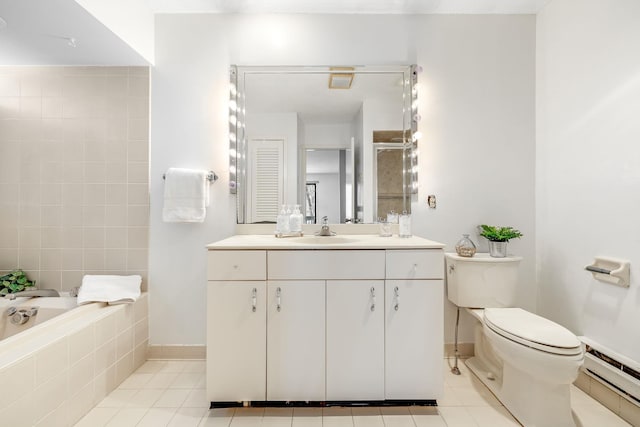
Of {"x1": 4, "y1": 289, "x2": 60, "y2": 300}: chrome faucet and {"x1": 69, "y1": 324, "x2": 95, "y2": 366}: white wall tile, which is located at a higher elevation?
{"x1": 4, "y1": 289, "x2": 60, "y2": 300}: chrome faucet

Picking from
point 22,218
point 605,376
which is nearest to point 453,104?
point 605,376

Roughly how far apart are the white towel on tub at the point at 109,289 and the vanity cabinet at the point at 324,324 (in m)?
0.72

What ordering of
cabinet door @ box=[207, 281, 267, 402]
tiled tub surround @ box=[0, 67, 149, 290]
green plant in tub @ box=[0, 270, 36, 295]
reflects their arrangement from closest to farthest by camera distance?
1. cabinet door @ box=[207, 281, 267, 402]
2. green plant in tub @ box=[0, 270, 36, 295]
3. tiled tub surround @ box=[0, 67, 149, 290]

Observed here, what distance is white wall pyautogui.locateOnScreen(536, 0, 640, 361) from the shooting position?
1.47 m

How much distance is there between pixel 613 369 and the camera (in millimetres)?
1496

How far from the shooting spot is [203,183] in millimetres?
1956

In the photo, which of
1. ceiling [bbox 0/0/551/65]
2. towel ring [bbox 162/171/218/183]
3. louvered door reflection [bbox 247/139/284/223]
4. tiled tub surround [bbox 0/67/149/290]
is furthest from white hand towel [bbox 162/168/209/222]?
ceiling [bbox 0/0/551/65]

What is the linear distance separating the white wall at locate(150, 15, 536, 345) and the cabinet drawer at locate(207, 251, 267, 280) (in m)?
0.58

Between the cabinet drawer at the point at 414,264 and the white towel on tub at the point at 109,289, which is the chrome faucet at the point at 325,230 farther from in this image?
the white towel on tub at the point at 109,289

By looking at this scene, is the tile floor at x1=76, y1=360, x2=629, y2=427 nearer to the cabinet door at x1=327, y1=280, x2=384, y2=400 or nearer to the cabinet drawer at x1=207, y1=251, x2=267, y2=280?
the cabinet door at x1=327, y1=280, x2=384, y2=400

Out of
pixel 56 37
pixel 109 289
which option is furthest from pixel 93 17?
pixel 109 289

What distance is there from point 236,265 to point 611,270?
1872 millimetres

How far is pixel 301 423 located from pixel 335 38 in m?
2.27

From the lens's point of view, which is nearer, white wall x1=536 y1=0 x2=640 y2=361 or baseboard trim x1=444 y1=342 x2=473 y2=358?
white wall x1=536 y1=0 x2=640 y2=361
